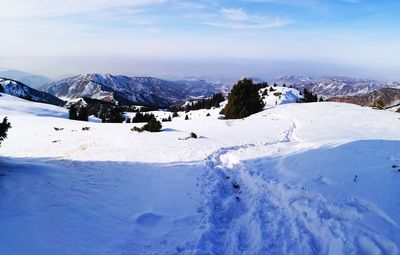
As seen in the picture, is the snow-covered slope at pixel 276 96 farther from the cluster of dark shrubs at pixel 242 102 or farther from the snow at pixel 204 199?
the snow at pixel 204 199

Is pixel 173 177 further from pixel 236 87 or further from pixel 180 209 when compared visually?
pixel 236 87

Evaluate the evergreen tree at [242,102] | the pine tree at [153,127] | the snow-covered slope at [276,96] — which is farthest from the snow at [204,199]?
the snow-covered slope at [276,96]

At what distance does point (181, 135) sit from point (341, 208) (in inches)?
568

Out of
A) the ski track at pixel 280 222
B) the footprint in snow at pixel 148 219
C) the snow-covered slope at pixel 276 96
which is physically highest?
the ski track at pixel 280 222

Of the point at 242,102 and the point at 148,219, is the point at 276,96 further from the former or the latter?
the point at 148,219

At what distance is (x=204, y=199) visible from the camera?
38.6ft

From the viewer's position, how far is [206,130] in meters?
26.8

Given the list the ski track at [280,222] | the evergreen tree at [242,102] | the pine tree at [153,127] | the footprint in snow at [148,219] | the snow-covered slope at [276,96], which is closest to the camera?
the ski track at [280,222]

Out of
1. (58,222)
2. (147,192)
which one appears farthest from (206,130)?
(58,222)

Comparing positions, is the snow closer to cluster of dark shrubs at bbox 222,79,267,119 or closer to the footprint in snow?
the footprint in snow

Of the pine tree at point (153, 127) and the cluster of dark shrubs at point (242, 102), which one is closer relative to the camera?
the pine tree at point (153, 127)

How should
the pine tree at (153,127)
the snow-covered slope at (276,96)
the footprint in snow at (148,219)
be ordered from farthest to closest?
1. the snow-covered slope at (276,96)
2. the pine tree at (153,127)
3. the footprint in snow at (148,219)

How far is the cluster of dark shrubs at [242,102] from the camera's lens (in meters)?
41.9

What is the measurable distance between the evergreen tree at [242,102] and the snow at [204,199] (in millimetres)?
22447
